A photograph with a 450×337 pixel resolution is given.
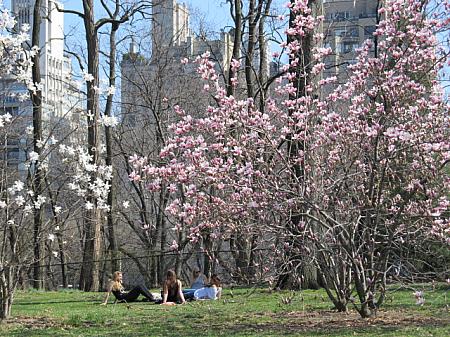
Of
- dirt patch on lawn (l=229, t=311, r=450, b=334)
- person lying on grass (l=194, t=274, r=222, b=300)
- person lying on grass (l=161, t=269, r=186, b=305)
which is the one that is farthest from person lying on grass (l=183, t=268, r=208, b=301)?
dirt patch on lawn (l=229, t=311, r=450, b=334)

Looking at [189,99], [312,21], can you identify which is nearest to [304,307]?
[312,21]

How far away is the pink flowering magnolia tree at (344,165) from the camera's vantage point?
893 centimetres

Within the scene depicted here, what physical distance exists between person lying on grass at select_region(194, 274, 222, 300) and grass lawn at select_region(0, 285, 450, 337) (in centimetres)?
118

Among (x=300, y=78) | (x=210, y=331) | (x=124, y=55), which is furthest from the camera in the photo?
(x=124, y=55)

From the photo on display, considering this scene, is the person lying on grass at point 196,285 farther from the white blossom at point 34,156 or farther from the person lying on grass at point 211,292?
the white blossom at point 34,156

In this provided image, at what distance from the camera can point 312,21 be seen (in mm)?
10125

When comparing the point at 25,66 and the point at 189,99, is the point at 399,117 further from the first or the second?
the point at 189,99

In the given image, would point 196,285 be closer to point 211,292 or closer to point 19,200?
point 211,292

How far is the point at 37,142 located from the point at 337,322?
4680 mm

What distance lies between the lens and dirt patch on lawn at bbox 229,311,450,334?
28.5 feet

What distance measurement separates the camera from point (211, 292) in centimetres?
1458

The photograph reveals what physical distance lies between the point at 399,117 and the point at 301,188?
136cm

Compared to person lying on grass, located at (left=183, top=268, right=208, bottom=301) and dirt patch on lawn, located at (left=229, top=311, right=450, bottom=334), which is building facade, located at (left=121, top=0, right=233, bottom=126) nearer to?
person lying on grass, located at (left=183, top=268, right=208, bottom=301)

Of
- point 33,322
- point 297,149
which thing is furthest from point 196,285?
point 297,149
